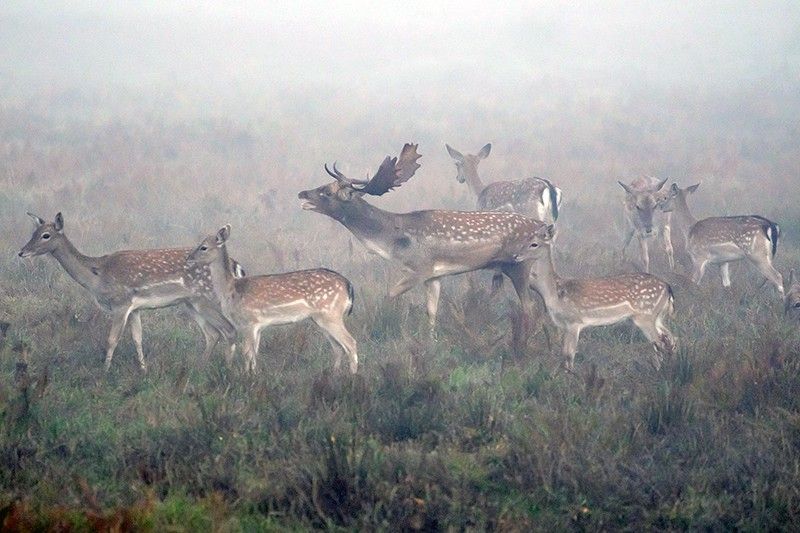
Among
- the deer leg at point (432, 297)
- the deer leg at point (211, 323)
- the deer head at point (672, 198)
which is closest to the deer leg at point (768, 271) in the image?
the deer head at point (672, 198)

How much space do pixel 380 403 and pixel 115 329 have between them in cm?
319

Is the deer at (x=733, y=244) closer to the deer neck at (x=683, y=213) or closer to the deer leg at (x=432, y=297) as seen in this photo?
the deer neck at (x=683, y=213)

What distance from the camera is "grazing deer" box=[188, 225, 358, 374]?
29.0ft

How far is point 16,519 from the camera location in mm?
4469

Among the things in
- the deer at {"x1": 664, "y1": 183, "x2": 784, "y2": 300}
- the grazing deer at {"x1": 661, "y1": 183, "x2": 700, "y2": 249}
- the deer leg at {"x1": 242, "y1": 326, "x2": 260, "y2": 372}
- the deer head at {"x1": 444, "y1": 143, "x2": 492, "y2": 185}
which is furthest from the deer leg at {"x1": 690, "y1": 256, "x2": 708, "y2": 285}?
the deer leg at {"x1": 242, "y1": 326, "x2": 260, "y2": 372}

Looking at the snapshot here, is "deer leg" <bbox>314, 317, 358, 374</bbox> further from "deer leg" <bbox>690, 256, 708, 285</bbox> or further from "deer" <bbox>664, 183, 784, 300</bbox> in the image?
"deer leg" <bbox>690, 256, 708, 285</bbox>

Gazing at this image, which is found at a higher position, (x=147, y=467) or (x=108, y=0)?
(x=108, y=0)

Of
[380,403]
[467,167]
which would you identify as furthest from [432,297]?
[467,167]

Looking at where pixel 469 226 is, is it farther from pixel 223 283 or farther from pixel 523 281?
pixel 223 283

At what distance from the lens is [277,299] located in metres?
8.84

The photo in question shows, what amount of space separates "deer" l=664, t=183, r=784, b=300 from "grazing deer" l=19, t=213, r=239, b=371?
21.1 feet

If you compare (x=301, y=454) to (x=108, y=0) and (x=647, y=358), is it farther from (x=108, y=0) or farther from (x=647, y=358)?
(x=108, y=0)

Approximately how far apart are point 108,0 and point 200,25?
8.94 m

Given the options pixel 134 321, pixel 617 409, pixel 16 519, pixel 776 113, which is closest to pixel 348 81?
pixel 776 113
